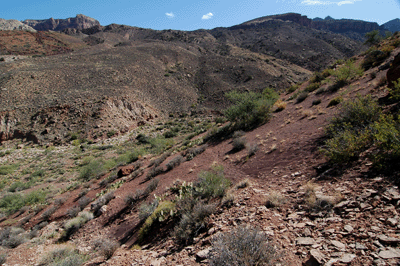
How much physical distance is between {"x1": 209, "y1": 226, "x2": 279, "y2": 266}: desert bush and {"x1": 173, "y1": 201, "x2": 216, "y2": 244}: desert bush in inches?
55.0

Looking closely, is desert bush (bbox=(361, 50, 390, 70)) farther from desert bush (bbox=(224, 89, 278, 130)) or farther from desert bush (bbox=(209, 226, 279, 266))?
desert bush (bbox=(209, 226, 279, 266))

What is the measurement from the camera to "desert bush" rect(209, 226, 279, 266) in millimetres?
2580

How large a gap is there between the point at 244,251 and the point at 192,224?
6.69 ft

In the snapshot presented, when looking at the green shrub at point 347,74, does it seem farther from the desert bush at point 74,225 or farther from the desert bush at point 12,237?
the desert bush at point 12,237

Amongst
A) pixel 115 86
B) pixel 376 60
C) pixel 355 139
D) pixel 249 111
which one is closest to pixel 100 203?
pixel 355 139

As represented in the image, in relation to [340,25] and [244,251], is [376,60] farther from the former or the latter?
[340,25]

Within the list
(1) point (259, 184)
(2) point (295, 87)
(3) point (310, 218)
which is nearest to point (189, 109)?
(2) point (295, 87)

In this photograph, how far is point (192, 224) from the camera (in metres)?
4.51

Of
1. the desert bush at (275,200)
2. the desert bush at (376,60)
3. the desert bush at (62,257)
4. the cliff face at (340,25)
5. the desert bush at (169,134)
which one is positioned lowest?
the desert bush at (62,257)

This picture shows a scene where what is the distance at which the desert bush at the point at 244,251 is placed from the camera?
8.46 feet

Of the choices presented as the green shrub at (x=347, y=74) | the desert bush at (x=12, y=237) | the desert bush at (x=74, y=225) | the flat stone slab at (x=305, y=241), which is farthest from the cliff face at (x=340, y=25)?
the flat stone slab at (x=305, y=241)

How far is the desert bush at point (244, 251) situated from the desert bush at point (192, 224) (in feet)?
4.58

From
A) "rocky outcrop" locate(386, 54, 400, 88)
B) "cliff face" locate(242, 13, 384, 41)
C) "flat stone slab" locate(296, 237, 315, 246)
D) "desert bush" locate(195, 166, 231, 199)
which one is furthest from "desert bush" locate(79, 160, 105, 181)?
"cliff face" locate(242, 13, 384, 41)

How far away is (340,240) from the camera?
2695mm
